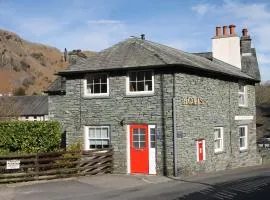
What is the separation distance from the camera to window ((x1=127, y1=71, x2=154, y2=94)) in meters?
23.1

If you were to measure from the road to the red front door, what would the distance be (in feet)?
3.84

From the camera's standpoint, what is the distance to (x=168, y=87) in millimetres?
22625

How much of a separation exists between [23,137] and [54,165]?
1.91m

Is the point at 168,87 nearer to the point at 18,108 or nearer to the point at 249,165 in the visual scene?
the point at 249,165

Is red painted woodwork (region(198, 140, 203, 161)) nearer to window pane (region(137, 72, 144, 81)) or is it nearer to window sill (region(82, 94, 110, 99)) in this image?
window pane (region(137, 72, 144, 81))

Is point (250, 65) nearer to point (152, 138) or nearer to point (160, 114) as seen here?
point (160, 114)

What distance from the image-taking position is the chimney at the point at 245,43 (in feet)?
120

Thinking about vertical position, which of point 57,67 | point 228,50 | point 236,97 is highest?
point 57,67

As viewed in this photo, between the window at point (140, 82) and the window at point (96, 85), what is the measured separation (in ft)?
3.92

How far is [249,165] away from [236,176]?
28.4 ft

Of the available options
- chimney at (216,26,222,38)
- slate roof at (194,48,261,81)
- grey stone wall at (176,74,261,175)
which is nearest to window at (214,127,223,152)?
grey stone wall at (176,74,261,175)

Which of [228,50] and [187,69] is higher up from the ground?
[228,50]

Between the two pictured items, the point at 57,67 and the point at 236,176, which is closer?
the point at 236,176

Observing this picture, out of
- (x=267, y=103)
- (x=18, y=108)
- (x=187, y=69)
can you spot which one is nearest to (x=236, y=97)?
(x=187, y=69)
